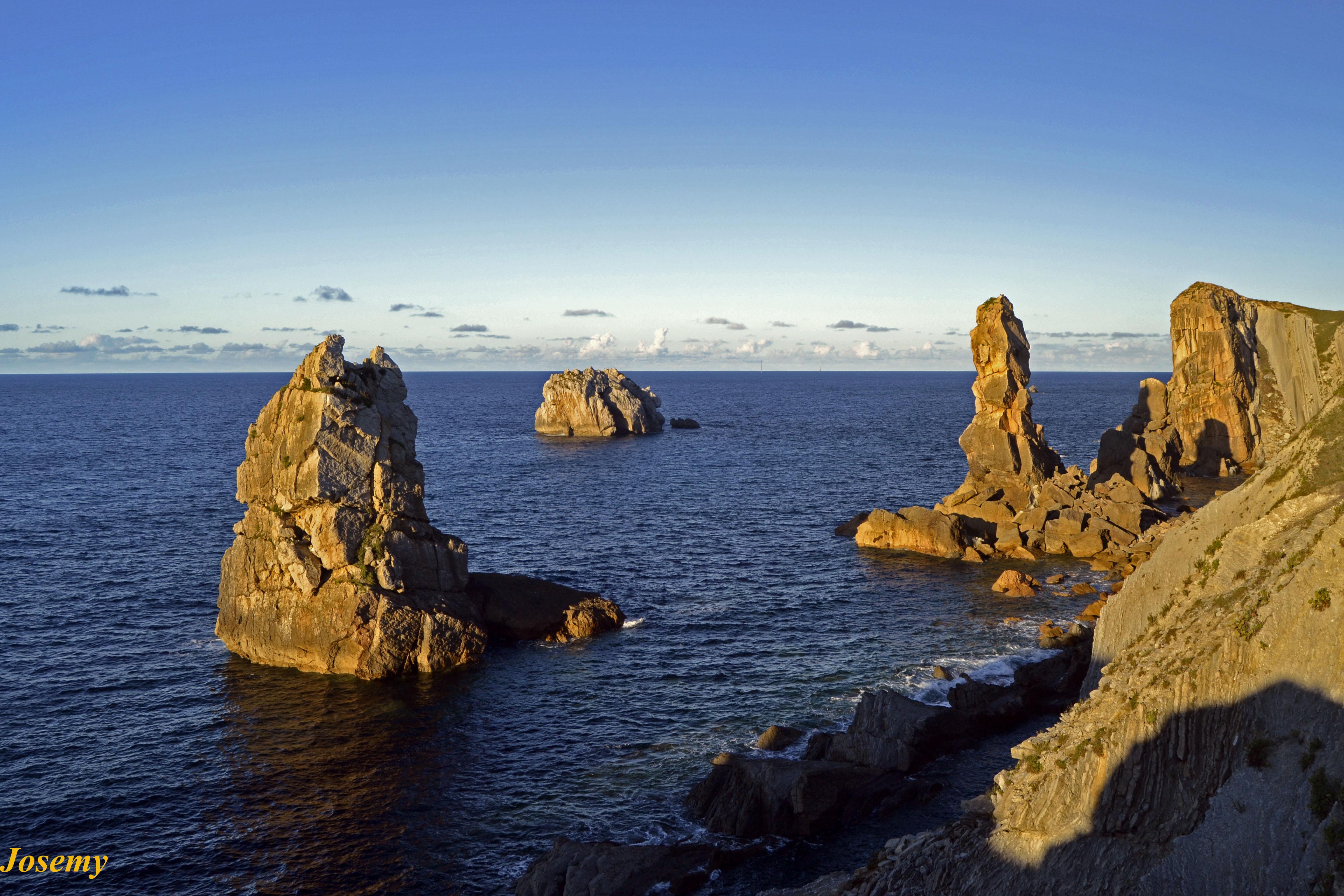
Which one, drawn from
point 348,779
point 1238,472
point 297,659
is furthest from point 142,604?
point 1238,472

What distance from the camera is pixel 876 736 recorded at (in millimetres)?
36375

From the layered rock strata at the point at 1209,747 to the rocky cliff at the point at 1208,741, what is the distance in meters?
0.04

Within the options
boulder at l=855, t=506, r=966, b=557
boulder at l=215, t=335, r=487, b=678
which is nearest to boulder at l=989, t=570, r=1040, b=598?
boulder at l=855, t=506, r=966, b=557

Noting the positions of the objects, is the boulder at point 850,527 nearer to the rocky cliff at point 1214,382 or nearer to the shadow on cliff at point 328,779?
the shadow on cliff at point 328,779

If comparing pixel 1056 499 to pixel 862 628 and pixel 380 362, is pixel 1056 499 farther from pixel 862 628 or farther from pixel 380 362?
pixel 380 362

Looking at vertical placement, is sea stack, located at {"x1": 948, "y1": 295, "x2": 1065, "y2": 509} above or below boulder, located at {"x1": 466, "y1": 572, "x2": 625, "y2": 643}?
above

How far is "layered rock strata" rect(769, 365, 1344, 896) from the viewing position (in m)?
18.1

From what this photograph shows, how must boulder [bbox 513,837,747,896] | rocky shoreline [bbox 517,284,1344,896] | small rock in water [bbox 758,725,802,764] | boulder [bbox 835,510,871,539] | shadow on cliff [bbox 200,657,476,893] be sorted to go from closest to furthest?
rocky shoreline [bbox 517,284,1344,896] → boulder [bbox 513,837,747,896] → shadow on cliff [bbox 200,657,476,893] → small rock in water [bbox 758,725,802,764] → boulder [bbox 835,510,871,539]

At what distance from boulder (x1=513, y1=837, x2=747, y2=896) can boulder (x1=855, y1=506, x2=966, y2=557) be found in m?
45.8

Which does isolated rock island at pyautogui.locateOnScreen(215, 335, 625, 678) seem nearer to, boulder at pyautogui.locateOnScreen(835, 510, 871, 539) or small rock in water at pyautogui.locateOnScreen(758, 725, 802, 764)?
small rock in water at pyautogui.locateOnScreen(758, 725, 802, 764)

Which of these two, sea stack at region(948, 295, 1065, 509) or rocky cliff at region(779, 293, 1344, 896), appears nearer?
rocky cliff at region(779, 293, 1344, 896)

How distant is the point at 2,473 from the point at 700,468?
302 ft

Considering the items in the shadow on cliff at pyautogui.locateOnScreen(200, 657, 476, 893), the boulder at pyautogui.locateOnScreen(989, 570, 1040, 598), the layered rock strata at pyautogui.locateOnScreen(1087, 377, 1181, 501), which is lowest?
the shadow on cliff at pyautogui.locateOnScreen(200, 657, 476, 893)

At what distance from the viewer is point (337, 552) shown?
163 feet
